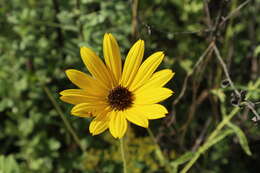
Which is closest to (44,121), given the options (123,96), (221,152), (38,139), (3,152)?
(38,139)

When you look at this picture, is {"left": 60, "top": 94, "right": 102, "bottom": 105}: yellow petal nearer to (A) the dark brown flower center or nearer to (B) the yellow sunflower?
(B) the yellow sunflower

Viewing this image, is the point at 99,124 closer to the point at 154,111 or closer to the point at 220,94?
the point at 154,111

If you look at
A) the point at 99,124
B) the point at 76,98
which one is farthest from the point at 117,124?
the point at 76,98

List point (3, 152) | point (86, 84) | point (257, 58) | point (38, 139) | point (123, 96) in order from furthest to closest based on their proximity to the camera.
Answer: point (257, 58), point (3, 152), point (38, 139), point (123, 96), point (86, 84)

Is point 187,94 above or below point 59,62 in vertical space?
below

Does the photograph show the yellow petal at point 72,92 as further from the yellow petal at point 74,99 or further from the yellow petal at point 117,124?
the yellow petal at point 117,124

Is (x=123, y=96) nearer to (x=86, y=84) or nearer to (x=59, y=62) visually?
(x=86, y=84)

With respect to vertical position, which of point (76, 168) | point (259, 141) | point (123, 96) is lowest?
point (259, 141)
